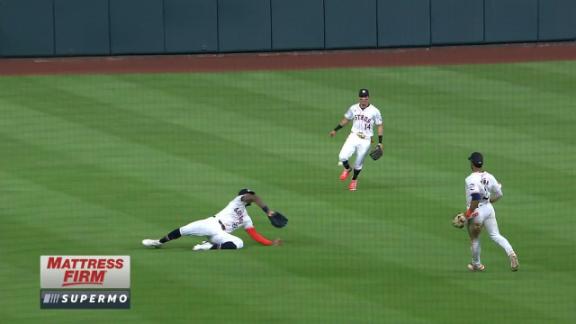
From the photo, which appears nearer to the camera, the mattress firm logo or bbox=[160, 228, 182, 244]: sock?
the mattress firm logo

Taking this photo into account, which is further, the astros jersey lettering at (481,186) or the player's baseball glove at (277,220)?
the player's baseball glove at (277,220)

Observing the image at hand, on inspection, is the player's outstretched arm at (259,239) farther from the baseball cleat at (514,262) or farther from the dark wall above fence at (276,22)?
the dark wall above fence at (276,22)

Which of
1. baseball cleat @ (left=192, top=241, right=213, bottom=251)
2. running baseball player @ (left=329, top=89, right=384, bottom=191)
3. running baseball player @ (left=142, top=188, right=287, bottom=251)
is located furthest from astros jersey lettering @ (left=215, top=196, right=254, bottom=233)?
running baseball player @ (left=329, top=89, right=384, bottom=191)

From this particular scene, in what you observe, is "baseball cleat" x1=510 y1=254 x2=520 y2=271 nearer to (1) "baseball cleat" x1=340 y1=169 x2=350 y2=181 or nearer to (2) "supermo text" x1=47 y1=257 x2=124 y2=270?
(2) "supermo text" x1=47 y1=257 x2=124 y2=270

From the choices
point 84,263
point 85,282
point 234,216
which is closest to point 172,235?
point 234,216

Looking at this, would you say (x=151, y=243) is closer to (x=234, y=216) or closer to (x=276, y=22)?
(x=234, y=216)

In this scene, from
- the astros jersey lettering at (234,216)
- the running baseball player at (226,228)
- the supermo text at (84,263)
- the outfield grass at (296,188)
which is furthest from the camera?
the astros jersey lettering at (234,216)

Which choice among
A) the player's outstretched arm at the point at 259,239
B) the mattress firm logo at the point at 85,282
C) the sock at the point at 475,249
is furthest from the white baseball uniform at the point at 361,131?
the mattress firm logo at the point at 85,282
